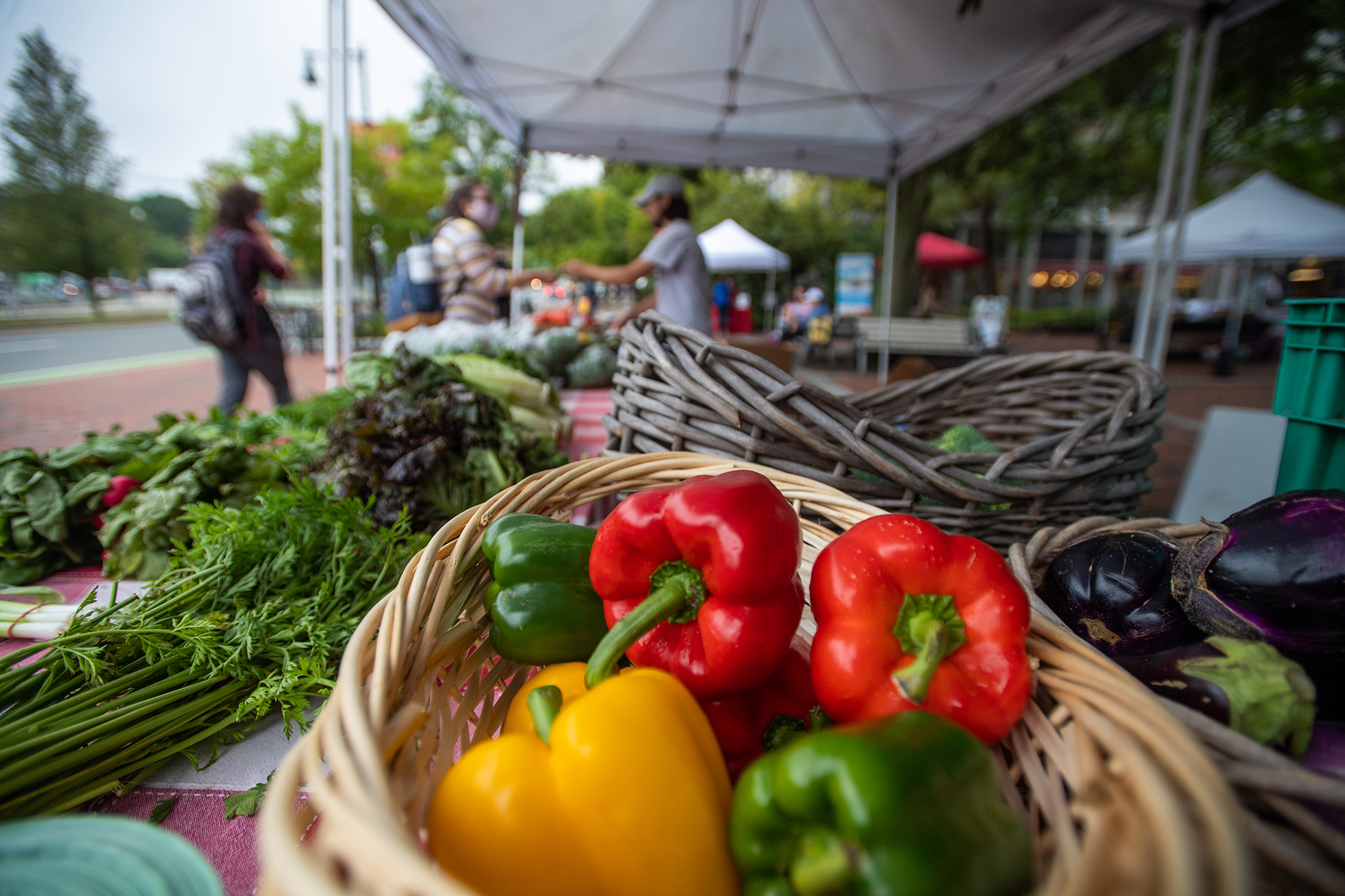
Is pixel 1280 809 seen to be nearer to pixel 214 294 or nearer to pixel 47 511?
pixel 47 511

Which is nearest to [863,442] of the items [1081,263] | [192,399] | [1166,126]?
[192,399]

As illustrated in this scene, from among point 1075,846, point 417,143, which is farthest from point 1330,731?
point 417,143

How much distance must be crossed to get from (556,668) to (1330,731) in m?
1.17

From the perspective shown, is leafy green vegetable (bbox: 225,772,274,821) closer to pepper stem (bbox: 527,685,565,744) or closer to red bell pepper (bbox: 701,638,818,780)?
pepper stem (bbox: 527,685,565,744)

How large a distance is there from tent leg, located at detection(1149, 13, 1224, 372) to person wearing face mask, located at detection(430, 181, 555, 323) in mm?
4359

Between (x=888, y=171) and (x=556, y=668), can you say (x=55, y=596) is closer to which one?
(x=556, y=668)

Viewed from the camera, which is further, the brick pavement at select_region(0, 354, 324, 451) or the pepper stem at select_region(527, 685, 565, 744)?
the brick pavement at select_region(0, 354, 324, 451)

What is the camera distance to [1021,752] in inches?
35.9

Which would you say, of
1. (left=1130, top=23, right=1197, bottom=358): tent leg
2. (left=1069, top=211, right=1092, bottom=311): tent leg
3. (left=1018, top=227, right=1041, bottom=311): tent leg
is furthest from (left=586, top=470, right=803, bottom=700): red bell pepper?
(left=1069, top=211, right=1092, bottom=311): tent leg

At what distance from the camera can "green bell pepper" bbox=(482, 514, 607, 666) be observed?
1.15 meters

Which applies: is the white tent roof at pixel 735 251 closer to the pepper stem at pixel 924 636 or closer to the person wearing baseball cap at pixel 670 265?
the person wearing baseball cap at pixel 670 265

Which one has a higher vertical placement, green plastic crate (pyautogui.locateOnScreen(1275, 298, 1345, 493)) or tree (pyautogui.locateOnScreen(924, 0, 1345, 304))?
tree (pyautogui.locateOnScreen(924, 0, 1345, 304))

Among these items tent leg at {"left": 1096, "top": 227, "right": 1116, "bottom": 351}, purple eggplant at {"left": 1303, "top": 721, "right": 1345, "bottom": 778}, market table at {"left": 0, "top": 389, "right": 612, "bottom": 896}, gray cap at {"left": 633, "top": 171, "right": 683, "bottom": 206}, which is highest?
tent leg at {"left": 1096, "top": 227, "right": 1116, "bottom": 351}

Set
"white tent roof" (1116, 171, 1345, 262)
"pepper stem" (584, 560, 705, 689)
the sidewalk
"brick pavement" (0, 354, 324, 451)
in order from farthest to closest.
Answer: "white tent roof" (1116, 171, 1345, 262), "brick pavement" (0, 354, 324, 451), the sidewalk, "pepper stem" (584, 560, 705, 689)
